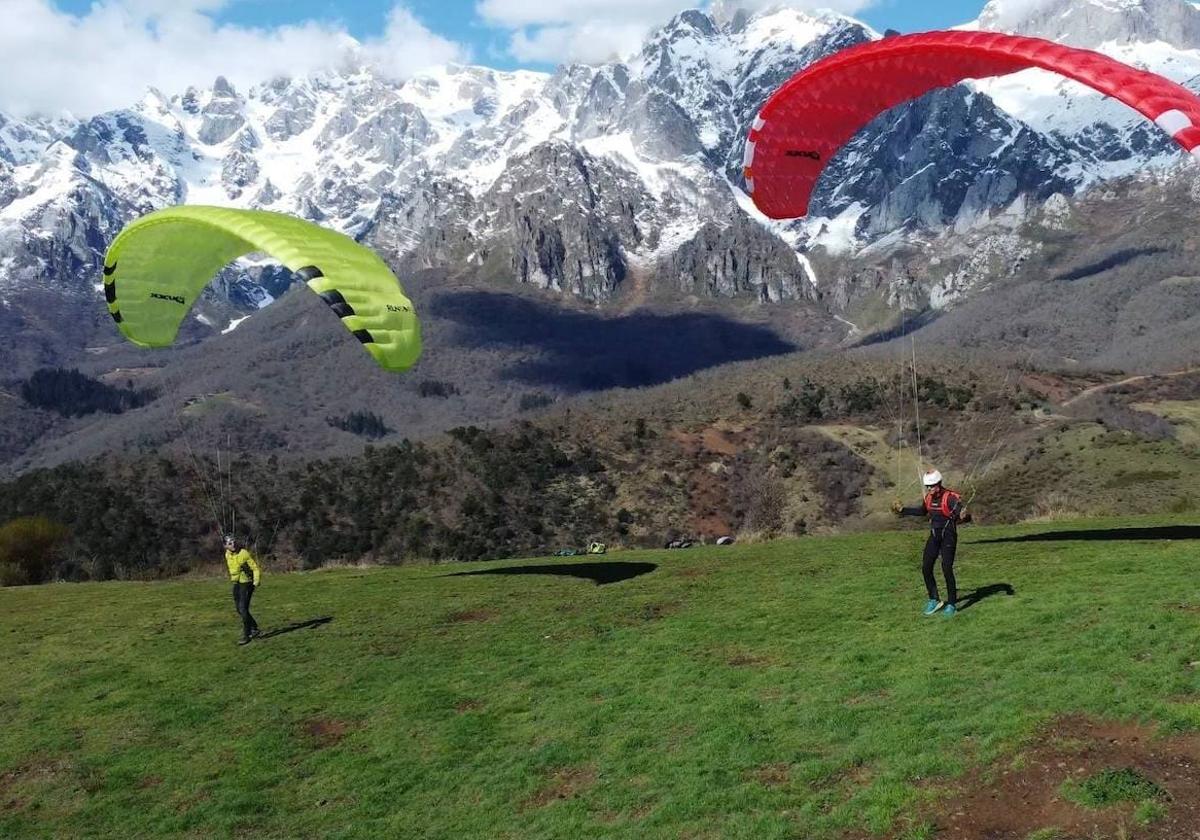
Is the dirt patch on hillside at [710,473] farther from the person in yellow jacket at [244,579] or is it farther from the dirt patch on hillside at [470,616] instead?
the person in yellow jacket at [244,579]

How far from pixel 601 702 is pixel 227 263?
12.5m

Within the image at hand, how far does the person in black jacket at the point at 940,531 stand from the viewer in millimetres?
14828

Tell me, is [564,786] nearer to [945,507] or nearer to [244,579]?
[945,507]

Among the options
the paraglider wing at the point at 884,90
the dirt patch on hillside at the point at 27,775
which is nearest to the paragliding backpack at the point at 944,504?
the paraglider wing at the point at 884,90

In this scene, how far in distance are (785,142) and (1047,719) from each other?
14790 mm

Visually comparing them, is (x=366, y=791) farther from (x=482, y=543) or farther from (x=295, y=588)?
(x=482, y=543)

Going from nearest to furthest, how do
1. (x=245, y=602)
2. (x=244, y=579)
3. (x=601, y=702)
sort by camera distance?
1. (x=601, y=702)
2. (x=245, y=602)
3. (x=244, y=579)

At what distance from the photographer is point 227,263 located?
20672mm

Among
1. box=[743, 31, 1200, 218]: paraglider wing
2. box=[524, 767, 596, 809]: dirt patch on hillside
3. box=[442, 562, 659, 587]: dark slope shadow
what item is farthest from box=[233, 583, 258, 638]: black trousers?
box=[743, 31, 1200, 218]: paraglider wing

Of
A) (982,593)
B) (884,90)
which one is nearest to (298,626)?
(982,593)

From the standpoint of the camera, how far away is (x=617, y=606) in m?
18.6

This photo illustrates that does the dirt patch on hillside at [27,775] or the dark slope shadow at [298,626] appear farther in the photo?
the dark slope shadow at [298,626]

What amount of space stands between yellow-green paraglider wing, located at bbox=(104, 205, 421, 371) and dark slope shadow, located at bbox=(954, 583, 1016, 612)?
9154 millimetres

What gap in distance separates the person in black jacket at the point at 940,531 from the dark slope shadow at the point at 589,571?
7.83 meters
